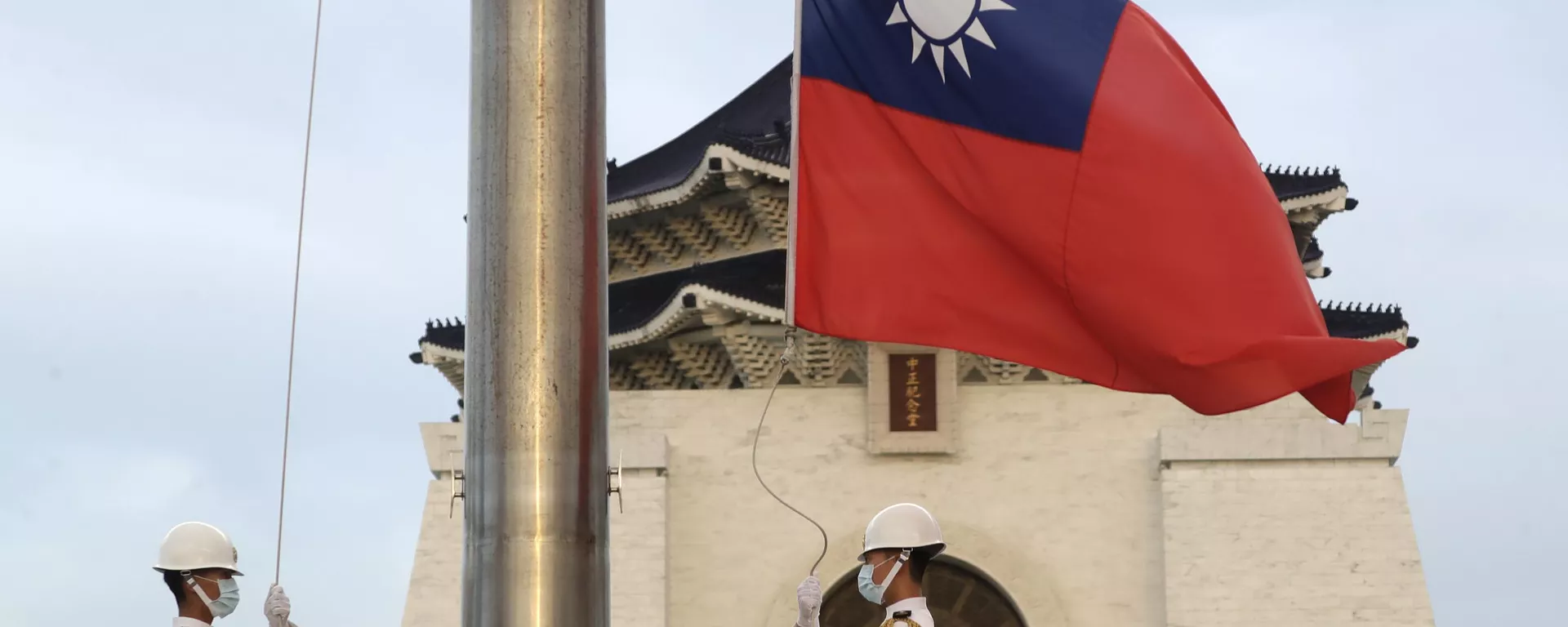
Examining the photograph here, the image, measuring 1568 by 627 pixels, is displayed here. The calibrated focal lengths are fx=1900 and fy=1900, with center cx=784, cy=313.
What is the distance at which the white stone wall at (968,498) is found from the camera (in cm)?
1978

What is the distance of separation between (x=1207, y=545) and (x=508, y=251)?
1493cm

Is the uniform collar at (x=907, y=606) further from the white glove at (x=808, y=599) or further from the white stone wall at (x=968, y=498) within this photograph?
the white stone wall at (x=968, y=498)

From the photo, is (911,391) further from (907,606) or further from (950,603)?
(907,606)

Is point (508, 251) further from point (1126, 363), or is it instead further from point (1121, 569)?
point (1121, 569)

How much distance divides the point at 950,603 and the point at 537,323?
14.4 meters

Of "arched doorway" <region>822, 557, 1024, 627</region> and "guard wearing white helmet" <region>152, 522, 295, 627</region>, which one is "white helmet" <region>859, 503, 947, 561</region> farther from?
"arched doorway" <region>822, 557, 1024, 627</region>

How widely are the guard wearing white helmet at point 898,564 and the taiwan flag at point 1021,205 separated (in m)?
1.05

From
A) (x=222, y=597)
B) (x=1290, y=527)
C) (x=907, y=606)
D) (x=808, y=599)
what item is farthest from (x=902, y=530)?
(x=1290, y=527)

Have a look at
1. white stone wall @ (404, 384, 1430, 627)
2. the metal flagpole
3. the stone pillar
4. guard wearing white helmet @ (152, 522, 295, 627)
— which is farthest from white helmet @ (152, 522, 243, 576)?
the stone pillar

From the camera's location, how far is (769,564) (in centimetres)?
2023

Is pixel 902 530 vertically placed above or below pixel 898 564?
above

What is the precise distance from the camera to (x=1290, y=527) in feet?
64.4

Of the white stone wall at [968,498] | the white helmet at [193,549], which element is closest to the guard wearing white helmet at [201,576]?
the white helmet at [193,549]

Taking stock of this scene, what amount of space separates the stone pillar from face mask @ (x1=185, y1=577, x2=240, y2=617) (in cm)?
1405
